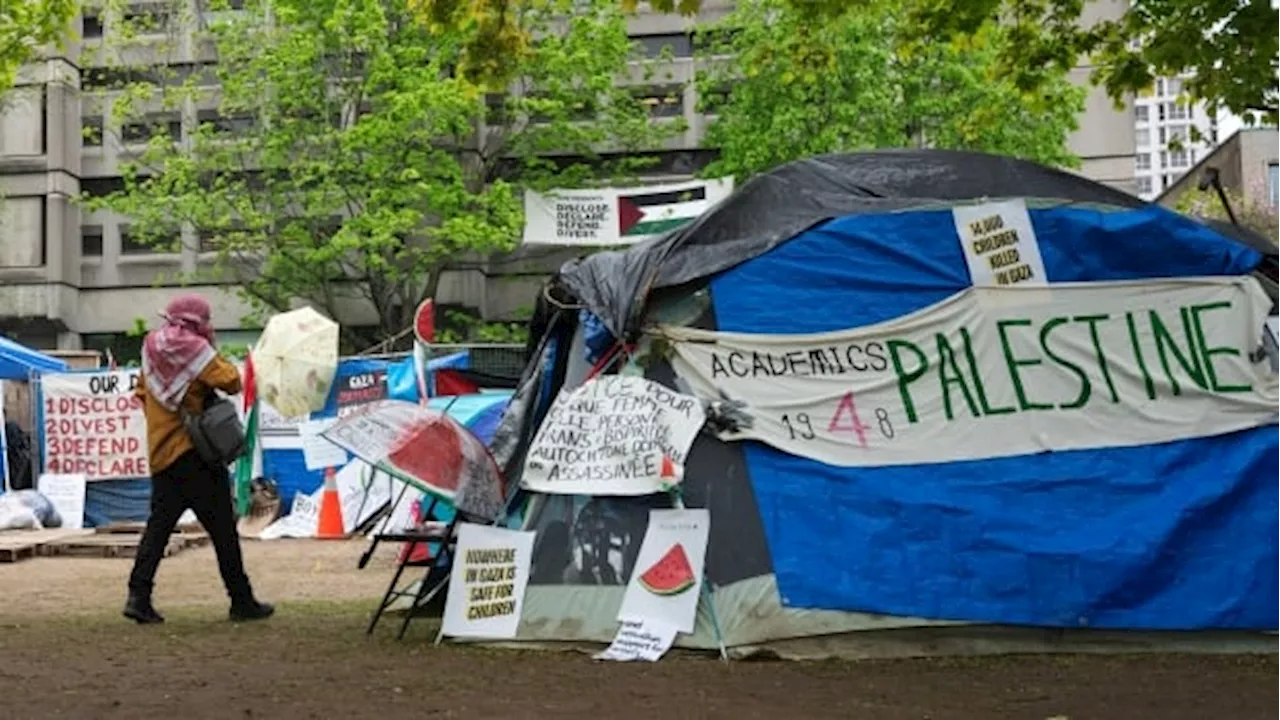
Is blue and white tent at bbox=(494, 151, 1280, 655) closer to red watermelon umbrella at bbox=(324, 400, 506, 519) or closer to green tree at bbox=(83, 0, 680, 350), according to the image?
red watermelon umbrella at bbox=(324, 400, 506, 519)

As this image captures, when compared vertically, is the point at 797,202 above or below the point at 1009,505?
above

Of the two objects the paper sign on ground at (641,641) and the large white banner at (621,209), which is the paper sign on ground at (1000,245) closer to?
the paper sign on ground at (641,641)

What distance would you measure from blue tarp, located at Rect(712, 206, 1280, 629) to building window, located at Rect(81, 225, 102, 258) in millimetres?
31132

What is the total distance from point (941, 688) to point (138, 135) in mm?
30974

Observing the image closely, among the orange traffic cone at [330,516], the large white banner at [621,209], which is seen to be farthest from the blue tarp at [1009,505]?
the orange traffic cone at [330,516]

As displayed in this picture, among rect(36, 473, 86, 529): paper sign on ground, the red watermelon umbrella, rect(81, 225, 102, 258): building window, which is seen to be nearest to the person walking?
the red watermelon umbrella

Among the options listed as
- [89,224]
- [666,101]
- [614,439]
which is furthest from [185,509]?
[89,224]

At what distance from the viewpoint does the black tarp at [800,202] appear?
734 cm

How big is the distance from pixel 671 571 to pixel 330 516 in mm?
11083

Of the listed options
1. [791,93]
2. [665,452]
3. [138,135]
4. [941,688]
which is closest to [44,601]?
[665,452]

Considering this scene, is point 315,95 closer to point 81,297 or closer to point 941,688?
point 81,297

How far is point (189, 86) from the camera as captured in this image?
27312 mm

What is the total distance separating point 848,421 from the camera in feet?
23.5

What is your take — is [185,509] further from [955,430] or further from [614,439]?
[955,430]
